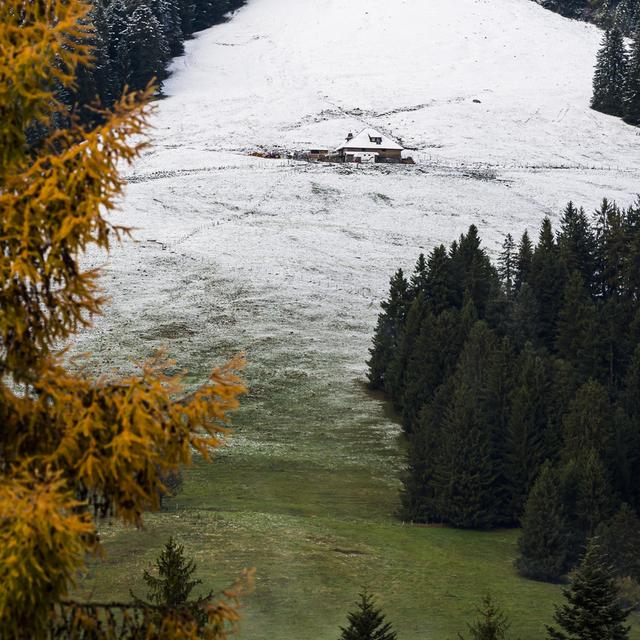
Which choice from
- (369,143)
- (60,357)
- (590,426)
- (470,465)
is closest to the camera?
(60,357)

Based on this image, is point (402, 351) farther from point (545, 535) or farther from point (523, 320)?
point (545, 535)

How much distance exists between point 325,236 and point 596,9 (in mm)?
124170

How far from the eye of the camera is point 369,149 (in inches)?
4980

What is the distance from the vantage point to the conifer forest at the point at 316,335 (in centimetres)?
724

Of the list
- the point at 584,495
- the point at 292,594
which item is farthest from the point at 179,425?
the point at 584,495

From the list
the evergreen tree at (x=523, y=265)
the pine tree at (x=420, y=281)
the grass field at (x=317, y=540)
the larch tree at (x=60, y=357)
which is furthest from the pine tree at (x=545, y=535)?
the larch tree at (x=60, y=357)

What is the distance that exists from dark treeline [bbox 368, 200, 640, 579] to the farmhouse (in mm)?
47507

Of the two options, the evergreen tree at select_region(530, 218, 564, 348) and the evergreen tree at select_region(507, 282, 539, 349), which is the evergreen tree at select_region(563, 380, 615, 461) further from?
the evergreen tree at select_region(530, 218, 564, 348)

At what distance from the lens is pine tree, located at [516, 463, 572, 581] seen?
4588 centimetres

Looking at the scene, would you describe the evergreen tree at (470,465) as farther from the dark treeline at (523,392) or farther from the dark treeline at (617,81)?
the dark treeline at (617,81)

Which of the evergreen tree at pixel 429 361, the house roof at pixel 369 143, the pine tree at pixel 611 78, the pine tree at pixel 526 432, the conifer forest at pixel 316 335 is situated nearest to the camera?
the conifer forest at pixel 316 335

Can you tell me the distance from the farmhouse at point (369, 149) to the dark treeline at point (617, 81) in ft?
130

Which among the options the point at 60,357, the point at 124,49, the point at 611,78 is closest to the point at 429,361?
the point at 60,357

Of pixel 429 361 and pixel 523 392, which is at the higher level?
pixel 523 392
